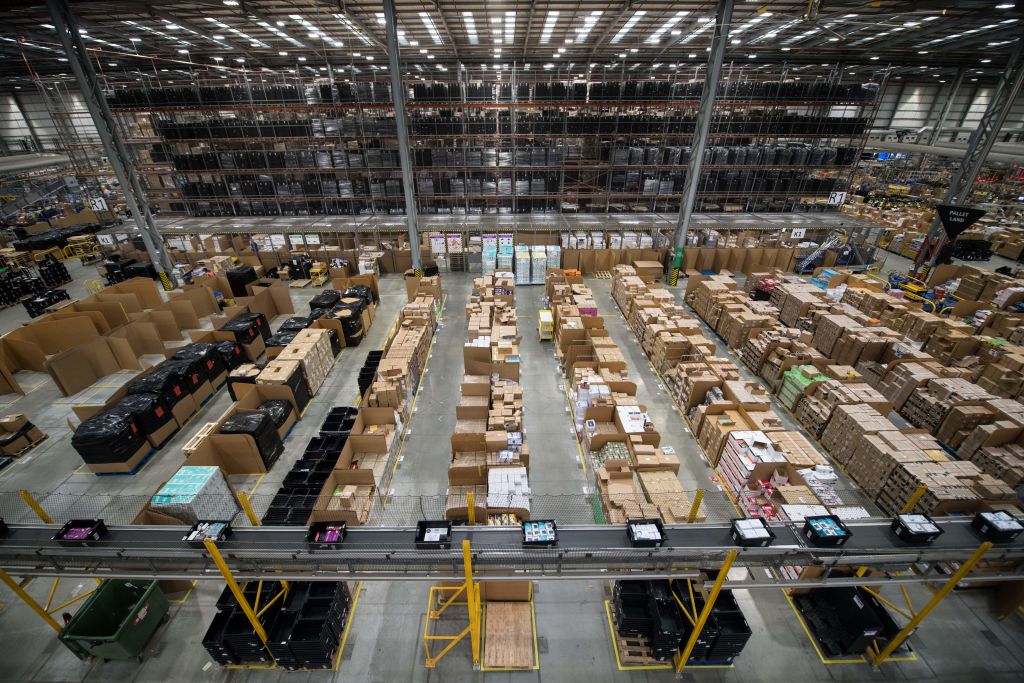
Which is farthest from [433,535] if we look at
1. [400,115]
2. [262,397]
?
[400,115]

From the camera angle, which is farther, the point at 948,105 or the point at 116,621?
the point at 948,105

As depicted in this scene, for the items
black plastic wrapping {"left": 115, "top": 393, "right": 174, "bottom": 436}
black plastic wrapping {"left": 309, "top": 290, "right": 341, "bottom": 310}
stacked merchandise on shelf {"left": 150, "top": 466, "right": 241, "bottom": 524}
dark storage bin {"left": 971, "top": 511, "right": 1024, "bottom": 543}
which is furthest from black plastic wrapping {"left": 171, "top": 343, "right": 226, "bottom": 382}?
dark storage bin {"left": 971, "top": 511, "right": 1024, "bottom": 543}

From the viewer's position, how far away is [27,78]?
26.4 meters

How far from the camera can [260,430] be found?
779 centimetres

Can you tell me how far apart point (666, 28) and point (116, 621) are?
82.3 ft

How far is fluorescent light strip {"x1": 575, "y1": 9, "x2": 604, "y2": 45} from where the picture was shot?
51.1 feet

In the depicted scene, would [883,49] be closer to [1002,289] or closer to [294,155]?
[1002,289]

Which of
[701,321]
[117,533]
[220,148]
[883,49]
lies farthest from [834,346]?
[220,148]

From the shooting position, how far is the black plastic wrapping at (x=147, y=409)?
8.18m

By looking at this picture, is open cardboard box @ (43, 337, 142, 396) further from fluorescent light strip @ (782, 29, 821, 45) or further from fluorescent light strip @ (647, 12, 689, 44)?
fluorescent light strip @ (782, 29, 821, 45)

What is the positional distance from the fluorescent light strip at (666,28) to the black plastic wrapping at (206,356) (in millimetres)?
19603

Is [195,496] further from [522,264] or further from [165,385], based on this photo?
[522,264]

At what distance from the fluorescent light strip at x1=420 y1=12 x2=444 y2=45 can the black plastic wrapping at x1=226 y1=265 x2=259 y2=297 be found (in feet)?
39.0

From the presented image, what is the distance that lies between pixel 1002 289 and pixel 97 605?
23.8 meters
